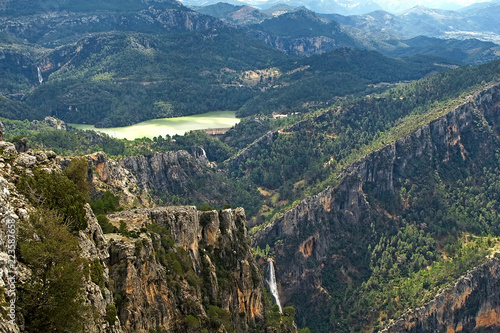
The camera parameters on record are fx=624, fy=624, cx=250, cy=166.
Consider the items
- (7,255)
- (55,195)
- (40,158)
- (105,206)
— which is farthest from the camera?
(105,206)

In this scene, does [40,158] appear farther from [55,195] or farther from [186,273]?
[186,273]

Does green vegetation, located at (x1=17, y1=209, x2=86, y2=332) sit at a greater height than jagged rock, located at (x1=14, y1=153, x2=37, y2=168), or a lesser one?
lesser

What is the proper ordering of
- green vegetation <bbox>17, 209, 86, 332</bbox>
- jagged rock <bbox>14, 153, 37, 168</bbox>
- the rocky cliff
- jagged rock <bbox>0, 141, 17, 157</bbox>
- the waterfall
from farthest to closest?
the waterfall, jagged rock <bbox>0, 141, 17, 157</bbox>, jagged rock <bbox>14, 153, 37, 168</bbox>, the rocky cliff, green vegetation <bbox>17, 209, 86, 332</bbox>

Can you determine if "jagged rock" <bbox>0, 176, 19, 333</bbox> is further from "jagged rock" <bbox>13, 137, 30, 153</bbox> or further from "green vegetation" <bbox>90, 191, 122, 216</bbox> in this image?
"jagged rock" <bbox>13, 137, 30, 153</bbox>

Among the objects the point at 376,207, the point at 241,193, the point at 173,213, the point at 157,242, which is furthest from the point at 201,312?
the point at 241,193

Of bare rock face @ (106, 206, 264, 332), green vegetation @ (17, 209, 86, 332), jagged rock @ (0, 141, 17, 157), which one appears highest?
jagged rock @ (0, 141, 17, 157)

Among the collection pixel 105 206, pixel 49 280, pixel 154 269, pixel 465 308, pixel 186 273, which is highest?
pixel 49 280

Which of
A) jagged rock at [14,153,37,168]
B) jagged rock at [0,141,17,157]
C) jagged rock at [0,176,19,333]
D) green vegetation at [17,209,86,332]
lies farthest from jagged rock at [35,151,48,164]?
jagged rock at [0,176,19,333]

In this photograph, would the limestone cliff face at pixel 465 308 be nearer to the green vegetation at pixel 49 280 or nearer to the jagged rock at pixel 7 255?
the green vegetation at pixel 49 280

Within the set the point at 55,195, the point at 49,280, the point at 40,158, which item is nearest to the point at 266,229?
the point at 40,158
